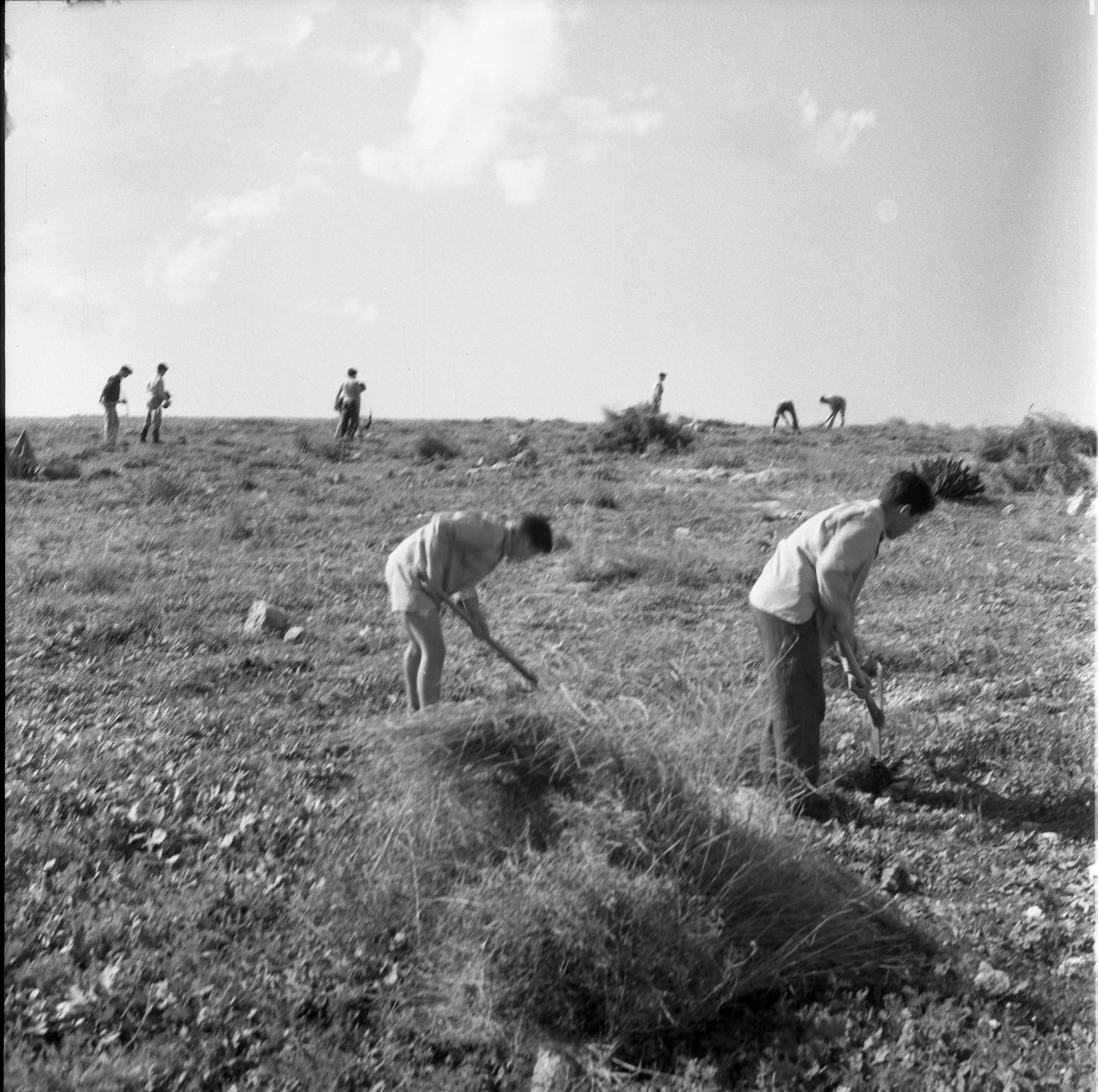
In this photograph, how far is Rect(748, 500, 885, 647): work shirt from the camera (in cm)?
489

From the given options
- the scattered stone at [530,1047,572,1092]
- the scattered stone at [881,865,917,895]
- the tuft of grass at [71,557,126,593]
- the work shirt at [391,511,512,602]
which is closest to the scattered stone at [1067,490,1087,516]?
the work shirt at [391,511,512,602]

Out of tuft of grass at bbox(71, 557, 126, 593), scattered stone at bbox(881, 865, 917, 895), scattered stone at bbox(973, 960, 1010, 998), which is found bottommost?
scattered stone at bbox(973, 960, 1010, 998)

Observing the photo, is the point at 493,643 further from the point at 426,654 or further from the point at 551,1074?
the point at 551,1074

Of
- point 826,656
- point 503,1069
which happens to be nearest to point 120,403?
point 826,656

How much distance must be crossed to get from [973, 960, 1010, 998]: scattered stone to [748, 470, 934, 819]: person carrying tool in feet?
3.60

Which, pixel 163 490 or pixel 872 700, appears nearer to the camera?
pixel 872 700

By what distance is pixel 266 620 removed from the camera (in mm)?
8141

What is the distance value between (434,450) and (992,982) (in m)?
14.8

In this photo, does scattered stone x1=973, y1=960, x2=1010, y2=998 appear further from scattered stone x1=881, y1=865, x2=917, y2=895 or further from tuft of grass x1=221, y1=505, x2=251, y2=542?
tuft of grass x1=221, y1=505, x2=251, y2=542

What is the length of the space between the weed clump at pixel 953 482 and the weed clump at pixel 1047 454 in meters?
1.36

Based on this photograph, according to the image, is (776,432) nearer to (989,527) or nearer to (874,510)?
(989,527)

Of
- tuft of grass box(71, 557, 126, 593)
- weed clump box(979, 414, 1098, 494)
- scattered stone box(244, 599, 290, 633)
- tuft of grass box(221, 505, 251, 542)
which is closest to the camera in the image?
scattered stone box(244, 599, 290, 633)

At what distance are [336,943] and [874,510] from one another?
9.18 ft

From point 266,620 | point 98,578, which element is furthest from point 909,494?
point 98,578
